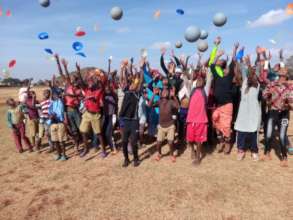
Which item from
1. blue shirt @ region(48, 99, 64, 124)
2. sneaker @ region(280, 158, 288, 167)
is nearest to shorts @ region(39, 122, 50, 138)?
blue shirt @ region(48, 99, 64, 124)

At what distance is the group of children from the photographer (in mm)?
6230

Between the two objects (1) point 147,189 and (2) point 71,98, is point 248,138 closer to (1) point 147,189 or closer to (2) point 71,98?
(1) point 147,189

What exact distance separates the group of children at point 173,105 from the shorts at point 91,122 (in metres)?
0.02

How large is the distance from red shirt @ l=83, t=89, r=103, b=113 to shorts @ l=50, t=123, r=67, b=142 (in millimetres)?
846

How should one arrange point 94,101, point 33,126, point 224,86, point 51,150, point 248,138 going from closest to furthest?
1. point 224,86
2. point 248,138
3. point 94,101
4. point 33,126
5. point 51,150

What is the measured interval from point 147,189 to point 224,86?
3023mm

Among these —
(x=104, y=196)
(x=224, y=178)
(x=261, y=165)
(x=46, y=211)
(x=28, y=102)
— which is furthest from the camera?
(x=28, y=102)

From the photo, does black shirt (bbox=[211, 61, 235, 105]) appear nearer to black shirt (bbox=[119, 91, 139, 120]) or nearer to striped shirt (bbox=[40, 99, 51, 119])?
black shirt (bbox=[119, 91, 139, 120])

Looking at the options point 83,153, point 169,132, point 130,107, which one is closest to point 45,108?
point 83,153

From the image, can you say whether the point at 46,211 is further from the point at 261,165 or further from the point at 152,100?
the point at 261,165

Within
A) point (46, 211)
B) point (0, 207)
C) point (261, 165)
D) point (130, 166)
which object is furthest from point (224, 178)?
point (0, 207)

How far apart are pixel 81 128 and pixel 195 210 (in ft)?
12.2

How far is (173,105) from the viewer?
6387 mm

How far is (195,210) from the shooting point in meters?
4.29
